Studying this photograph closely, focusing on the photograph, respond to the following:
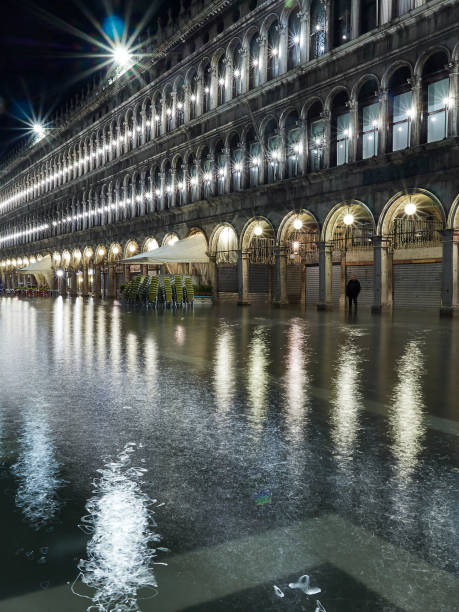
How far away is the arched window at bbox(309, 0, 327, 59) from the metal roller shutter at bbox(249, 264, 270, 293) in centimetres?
1149

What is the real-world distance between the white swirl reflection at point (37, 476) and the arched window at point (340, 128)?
74.0ft

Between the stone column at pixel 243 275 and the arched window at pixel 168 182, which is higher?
the arched window at pixel 168 182

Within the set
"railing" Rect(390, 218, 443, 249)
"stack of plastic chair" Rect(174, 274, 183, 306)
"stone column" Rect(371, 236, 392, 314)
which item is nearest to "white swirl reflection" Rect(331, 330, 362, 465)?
"stone column" Rect(371, 236, 392, 314)

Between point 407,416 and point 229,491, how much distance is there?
7.94 feet

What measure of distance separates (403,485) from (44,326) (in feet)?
43.6

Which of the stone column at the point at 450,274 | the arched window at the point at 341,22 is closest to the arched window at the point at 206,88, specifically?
the arched window at the point at 341,22

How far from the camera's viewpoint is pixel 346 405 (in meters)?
5.38

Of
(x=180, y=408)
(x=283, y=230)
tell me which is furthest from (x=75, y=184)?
(x=180, y=408)

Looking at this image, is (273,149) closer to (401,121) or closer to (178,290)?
(401,121)

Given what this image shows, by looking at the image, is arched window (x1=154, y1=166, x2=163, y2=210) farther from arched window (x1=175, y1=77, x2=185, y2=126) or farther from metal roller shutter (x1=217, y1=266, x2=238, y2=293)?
metal roller shutter (x1=217, y1=266, x2=238, y2=293)

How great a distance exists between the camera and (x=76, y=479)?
3266 millimetres

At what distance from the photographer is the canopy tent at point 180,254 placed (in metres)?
27.2

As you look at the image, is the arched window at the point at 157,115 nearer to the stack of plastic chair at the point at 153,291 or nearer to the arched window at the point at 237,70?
the arched window at the point at 237,70

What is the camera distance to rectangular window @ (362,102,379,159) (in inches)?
912
